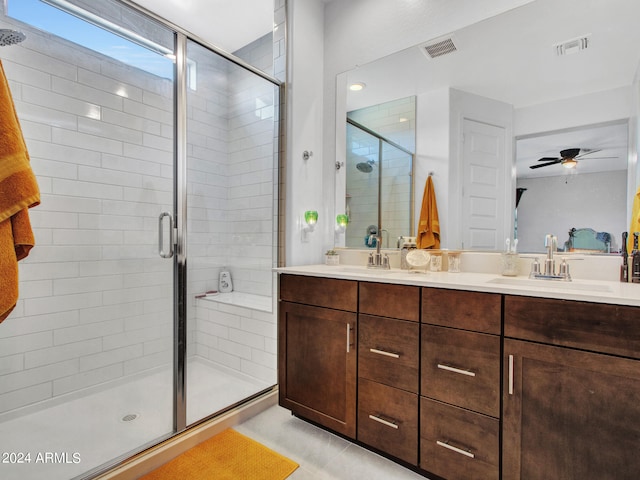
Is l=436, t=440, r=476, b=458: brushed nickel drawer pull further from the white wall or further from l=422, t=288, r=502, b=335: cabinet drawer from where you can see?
the white wall

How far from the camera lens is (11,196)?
101 centimetres

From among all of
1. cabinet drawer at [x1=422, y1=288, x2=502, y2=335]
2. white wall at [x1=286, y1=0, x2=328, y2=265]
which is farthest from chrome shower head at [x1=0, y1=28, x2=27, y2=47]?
cabinet drawer at [x1=422, y1=288, x2=502, y2=335]

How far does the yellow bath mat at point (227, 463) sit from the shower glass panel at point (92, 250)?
0.18 metres

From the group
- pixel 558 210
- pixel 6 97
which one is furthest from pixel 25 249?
pixel 558 210

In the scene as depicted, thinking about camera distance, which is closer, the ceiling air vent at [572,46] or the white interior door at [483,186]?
the ceiling air vent at [572,46]

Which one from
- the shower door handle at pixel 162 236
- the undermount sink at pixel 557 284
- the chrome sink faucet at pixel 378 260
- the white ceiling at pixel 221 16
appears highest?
the white ceiling at pixel 221 16

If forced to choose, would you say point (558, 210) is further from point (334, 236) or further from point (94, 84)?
point (94, 84)

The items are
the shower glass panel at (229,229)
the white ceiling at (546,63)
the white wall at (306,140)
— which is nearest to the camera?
the white ceiling at (546,63)

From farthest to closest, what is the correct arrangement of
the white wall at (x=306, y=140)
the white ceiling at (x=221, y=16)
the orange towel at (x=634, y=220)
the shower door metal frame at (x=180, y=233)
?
the white ceiling at (x=221, y=16) < the white wall at (x=306, y=140) < the shower door metal frame at (x=180, y=233) < the orange towel at (x=634, y=220)

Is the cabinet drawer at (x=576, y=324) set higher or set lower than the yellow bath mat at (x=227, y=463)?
higher

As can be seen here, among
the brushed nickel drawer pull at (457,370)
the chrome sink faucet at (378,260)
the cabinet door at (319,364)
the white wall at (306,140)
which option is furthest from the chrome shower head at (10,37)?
the brushed nickel drawer pull at (457,370)

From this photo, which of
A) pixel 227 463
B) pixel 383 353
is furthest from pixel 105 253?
pixel 383 353

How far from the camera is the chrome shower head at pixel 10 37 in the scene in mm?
1537

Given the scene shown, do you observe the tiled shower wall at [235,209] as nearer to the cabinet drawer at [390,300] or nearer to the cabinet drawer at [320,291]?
the cabinet drawer at [320,291]
